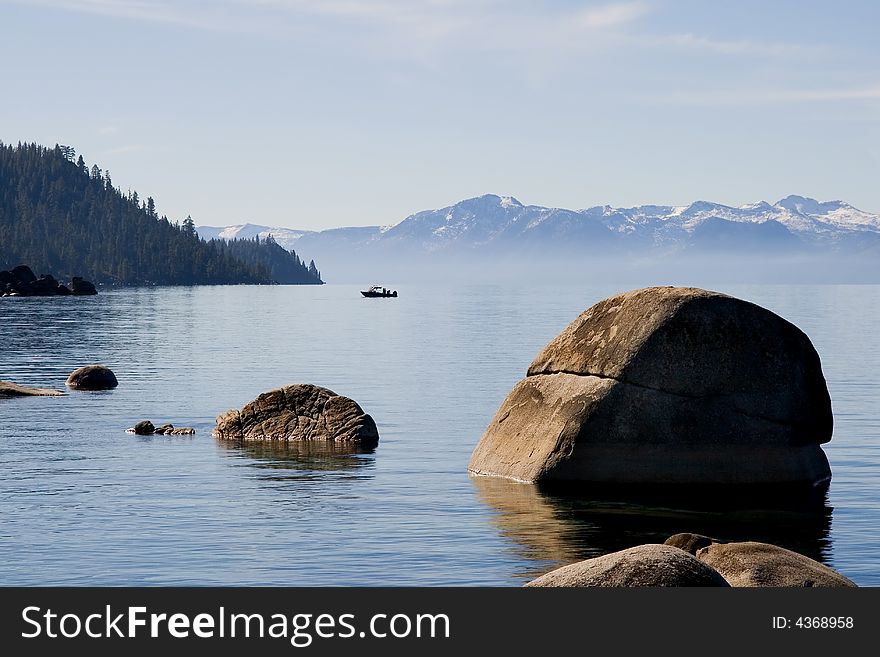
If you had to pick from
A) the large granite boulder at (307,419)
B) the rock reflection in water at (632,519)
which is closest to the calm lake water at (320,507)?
the rock reflection in water at (632,519)

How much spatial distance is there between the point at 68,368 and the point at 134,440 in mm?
29585

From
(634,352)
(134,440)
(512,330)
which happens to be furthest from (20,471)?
(512,330)

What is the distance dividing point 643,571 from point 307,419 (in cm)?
2177

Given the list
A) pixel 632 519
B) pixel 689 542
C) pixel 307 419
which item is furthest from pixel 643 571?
pixel 307 419

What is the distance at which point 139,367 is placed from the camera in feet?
215

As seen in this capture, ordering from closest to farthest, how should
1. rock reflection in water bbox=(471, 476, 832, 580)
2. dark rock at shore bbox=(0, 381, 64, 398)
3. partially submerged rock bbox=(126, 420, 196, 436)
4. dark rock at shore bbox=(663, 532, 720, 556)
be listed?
dark rock at shore bbox=(663, 532, 720, 556), rock reflection in water bbox=(471, 476, 832, 580), partially submerged rock bbox=(126, 420, 196, 436), dark rock at shore bbox=(0, 381, 64, 398)

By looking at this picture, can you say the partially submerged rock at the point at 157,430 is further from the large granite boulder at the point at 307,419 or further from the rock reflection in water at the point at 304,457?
the rock reflection in water at the point at 304,457

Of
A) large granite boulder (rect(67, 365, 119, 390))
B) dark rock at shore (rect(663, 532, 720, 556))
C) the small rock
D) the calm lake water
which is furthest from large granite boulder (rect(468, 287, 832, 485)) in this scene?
large granite boulder (rect(67, 365, 119, 390))

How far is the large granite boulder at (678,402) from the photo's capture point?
2541 cm

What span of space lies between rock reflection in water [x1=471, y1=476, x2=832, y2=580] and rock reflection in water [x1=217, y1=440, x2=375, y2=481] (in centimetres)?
424

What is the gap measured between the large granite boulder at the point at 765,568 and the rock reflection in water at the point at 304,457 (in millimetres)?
13416

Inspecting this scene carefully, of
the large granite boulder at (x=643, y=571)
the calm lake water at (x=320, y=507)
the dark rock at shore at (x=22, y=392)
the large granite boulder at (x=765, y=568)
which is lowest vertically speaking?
the calm lake water at (x=320, y=507)

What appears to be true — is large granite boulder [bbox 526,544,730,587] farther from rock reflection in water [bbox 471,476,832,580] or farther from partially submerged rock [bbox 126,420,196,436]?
partially submerged rock [bbox 126,420,196,436]

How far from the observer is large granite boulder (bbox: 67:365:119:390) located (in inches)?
2040
